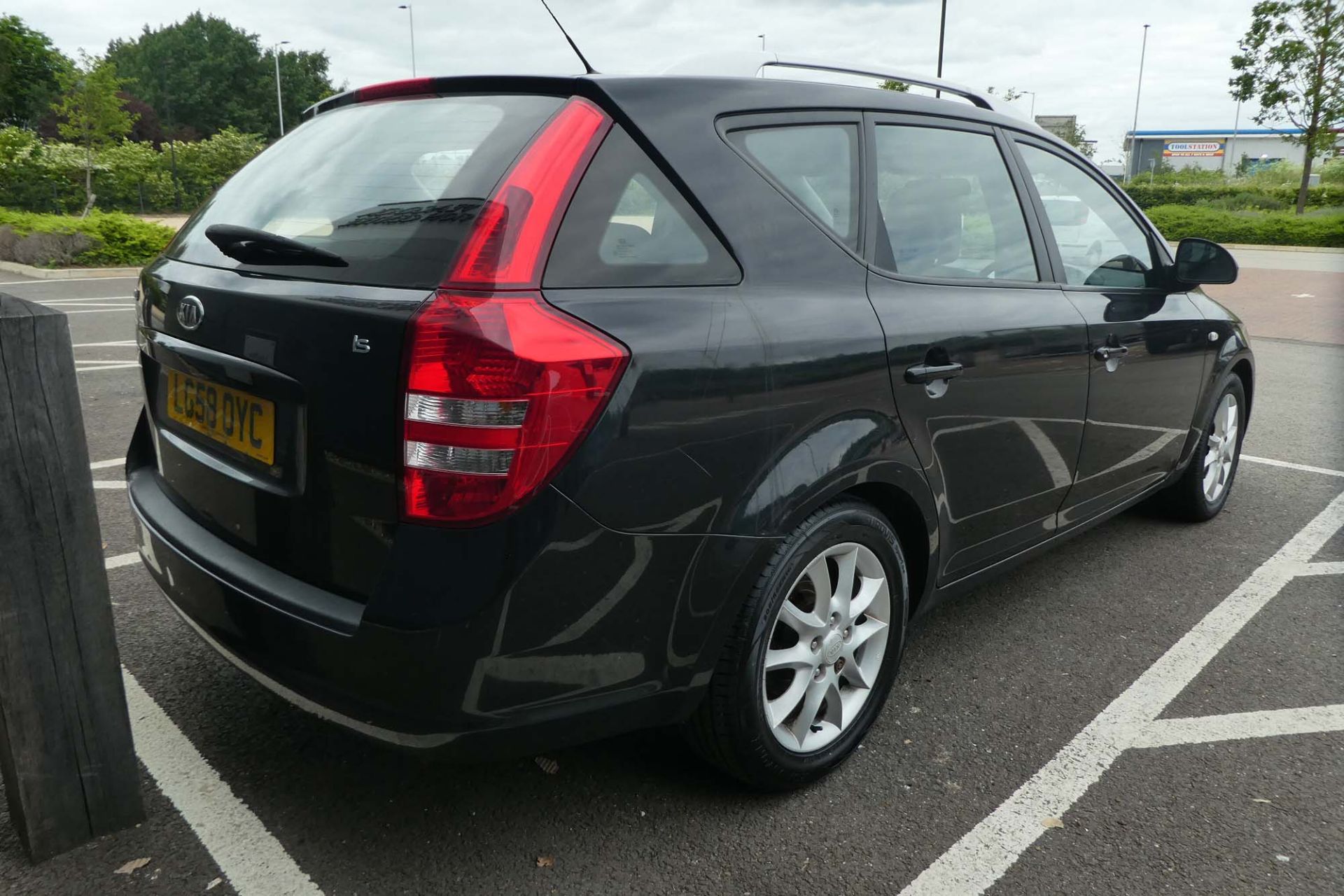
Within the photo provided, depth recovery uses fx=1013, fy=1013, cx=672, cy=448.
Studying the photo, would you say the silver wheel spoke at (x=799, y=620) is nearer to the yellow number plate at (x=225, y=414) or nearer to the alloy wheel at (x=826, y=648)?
the alloy wheel at (x=826, y=648)

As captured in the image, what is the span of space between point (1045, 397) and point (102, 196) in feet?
111

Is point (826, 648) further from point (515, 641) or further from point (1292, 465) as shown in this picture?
point (1292, 465)

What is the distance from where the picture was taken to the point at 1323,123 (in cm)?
3431

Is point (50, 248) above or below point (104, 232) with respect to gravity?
below

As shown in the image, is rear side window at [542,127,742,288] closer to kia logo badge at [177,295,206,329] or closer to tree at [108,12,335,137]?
kia logo badge at [177,295,206,329]

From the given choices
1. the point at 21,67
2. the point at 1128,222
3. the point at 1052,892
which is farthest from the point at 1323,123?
the point at 21,67

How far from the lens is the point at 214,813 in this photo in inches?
89.7

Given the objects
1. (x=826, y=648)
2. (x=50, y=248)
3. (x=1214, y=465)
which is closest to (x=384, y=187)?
(x=826, y=648)

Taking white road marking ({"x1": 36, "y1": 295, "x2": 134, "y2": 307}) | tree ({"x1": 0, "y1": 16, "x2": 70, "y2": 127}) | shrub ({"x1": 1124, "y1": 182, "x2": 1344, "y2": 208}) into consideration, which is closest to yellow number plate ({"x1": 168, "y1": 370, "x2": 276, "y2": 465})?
white road marking ({"x1": 36, "y1": 295, "x2": 134, "y2": 307})

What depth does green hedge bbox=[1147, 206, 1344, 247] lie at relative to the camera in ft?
96.7

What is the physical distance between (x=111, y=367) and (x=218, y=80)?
282 ft

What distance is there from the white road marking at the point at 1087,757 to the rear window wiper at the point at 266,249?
1735 millimetres

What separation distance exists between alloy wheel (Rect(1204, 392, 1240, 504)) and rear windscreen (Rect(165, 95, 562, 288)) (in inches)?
140

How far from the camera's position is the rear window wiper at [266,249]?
1980mm
